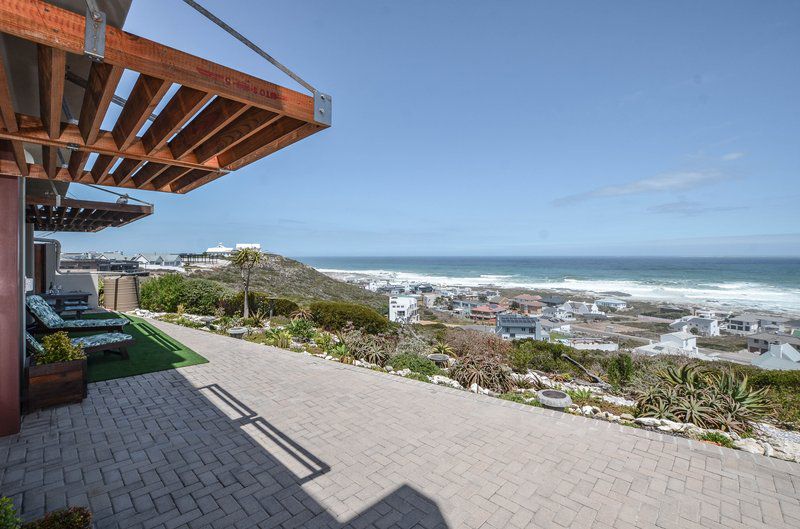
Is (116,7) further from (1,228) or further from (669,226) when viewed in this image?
(669,226)

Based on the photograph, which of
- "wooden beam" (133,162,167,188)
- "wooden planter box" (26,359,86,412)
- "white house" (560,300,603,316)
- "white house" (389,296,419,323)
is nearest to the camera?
"wooden beam" (133,162,167,188)

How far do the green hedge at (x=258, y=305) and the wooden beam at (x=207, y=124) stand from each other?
10792mm

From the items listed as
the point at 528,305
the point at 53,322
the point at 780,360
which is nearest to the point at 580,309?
the point at 528,305

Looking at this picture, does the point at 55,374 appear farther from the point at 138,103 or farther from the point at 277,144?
the point at 277,144

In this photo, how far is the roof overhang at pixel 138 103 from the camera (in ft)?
4.94

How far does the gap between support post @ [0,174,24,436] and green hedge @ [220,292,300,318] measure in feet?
29.4

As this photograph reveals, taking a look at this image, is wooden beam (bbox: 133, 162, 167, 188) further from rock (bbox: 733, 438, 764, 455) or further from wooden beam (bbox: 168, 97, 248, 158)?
rock (bbox: 733, 438, 764, 455)

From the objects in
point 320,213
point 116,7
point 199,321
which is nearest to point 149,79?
point 116,7

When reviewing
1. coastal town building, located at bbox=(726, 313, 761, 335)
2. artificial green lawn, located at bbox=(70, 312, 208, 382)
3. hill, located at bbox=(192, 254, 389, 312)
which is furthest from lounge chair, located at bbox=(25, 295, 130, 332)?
coastal town building, located at bbox=(726, 313, 761, 335)

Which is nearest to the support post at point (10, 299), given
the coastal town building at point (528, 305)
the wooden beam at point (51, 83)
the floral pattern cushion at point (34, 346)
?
the floral pattern cushion at point (34, 346)

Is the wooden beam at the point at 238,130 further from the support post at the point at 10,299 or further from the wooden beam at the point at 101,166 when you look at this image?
the support post at the point at 10,299

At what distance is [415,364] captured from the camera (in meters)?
7.77

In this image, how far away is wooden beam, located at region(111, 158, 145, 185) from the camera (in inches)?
140

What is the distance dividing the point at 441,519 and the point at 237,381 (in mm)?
4526
